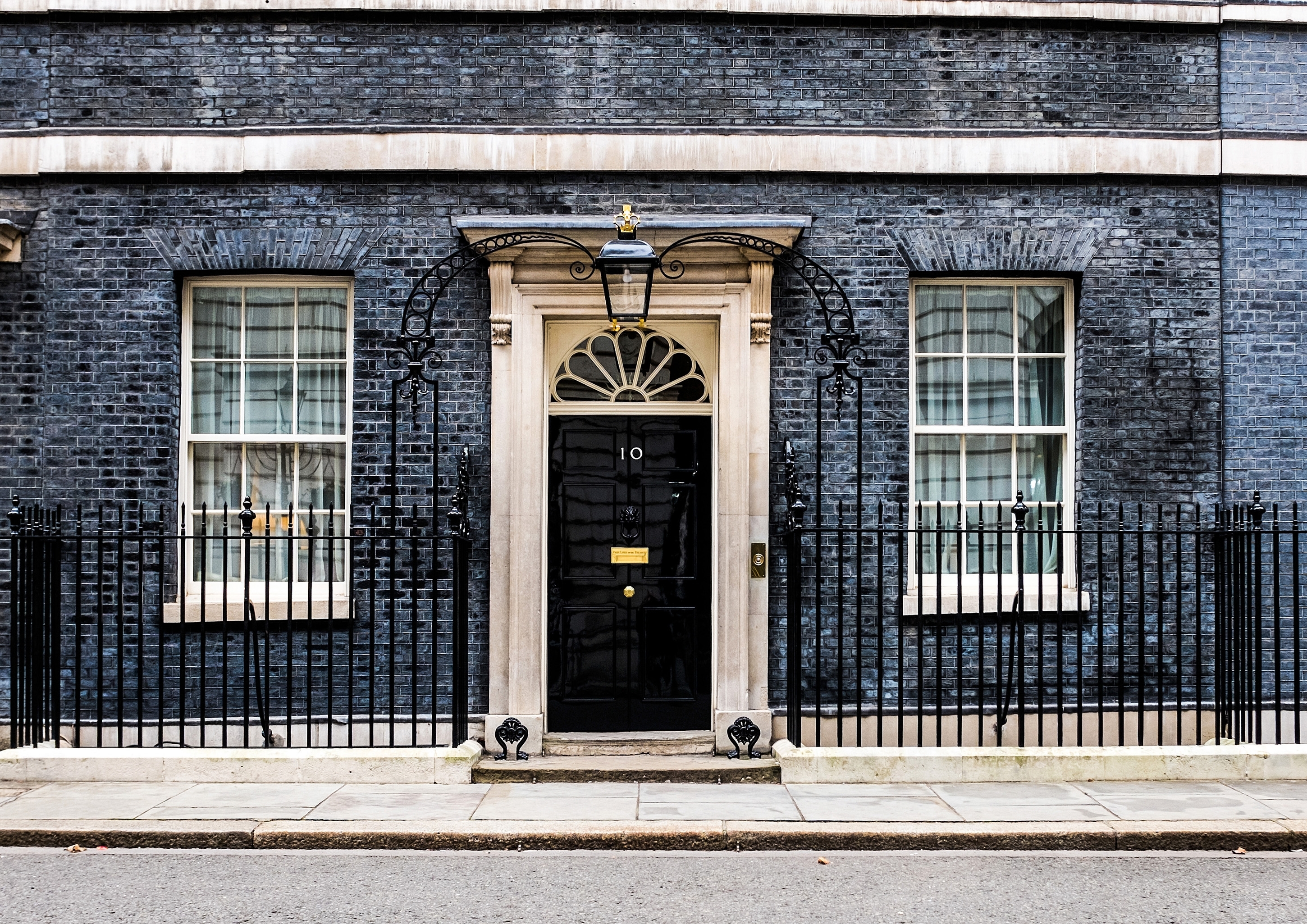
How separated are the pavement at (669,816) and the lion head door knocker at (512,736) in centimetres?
53

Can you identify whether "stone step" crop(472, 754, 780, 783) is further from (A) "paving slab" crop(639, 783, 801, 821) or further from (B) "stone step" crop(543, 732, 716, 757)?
(B) "stone step" crop(543, 732, 716, 757)

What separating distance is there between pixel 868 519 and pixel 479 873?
3.85m

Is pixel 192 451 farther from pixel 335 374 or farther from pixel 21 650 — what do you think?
pixel 21 650

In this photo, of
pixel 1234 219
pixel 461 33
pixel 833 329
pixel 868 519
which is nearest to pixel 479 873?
pixel 868 519

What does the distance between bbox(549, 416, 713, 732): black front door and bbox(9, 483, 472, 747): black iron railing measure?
748mm

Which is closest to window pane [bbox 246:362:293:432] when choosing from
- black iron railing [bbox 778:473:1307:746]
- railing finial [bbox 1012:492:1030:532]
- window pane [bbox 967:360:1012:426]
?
black iron railing [bbox 778:473:1307:746]

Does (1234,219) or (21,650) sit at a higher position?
(1234,219)

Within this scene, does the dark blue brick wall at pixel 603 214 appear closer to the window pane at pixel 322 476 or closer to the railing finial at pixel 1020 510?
the window pane at pixel 322 476

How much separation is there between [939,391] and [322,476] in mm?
4497

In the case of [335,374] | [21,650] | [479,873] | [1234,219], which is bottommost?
[479,873]

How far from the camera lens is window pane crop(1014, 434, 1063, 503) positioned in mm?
8359

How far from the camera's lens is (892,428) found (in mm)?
8078

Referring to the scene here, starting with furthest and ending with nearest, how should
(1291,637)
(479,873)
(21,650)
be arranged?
(1291,637), (21,650), (479,873)

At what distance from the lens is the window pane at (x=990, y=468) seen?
834 centimetres
